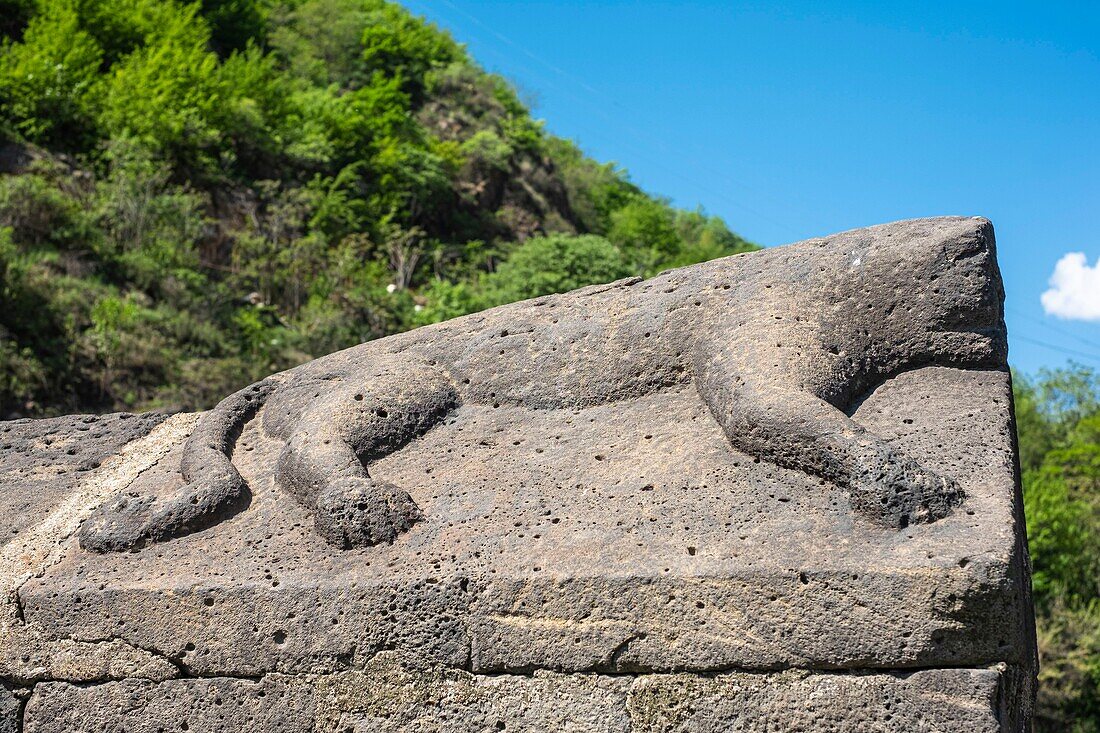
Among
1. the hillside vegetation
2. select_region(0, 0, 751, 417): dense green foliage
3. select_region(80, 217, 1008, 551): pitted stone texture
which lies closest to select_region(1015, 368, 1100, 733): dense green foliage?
the hillside vegetation

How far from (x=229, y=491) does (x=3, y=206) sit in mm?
12858

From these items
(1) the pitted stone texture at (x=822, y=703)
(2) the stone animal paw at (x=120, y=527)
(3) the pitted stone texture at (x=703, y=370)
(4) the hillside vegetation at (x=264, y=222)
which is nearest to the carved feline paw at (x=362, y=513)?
(3) the pitted stone texture at (x=703, y=370)

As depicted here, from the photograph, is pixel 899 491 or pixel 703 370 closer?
pixel 899 491

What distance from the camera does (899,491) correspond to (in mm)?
2697

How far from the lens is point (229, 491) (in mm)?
3377

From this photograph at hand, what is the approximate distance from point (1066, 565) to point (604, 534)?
54.8 feet

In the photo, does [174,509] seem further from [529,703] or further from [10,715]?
[529,703]

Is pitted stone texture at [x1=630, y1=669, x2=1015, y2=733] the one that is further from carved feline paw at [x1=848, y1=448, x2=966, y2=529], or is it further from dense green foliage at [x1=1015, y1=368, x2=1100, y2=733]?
dense green foliage at [x1=1015, y1=368, x2=1100, y2=733]

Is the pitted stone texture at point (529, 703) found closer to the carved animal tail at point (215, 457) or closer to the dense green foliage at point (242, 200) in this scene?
the carved animal tail at point (215, 457)

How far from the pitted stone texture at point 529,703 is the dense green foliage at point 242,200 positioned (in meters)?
9.84

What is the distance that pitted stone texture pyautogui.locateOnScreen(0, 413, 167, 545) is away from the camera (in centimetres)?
371

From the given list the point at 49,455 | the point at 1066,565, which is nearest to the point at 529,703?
the point at 49,455

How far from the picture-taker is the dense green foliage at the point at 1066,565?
15.7 metres

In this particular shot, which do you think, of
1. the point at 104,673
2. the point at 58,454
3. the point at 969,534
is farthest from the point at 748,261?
the point at 58,454
